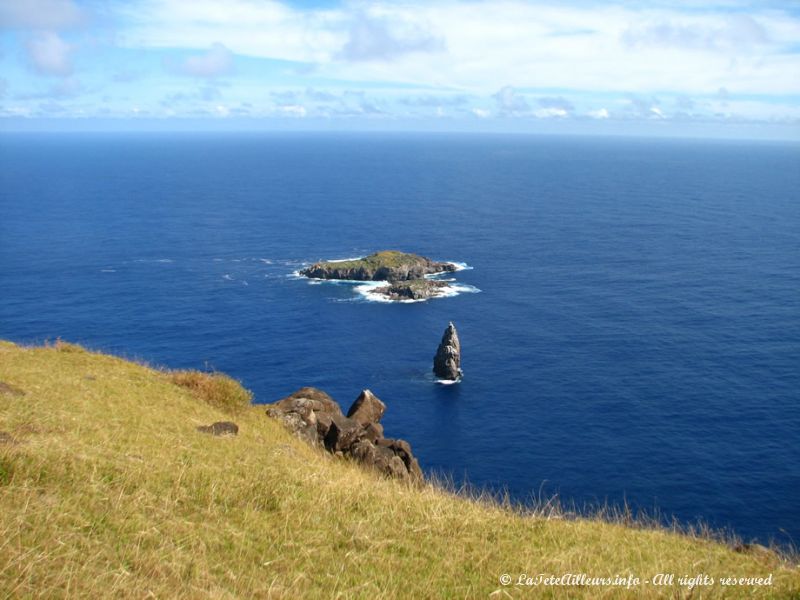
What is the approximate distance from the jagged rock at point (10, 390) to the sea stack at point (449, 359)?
7504 cm

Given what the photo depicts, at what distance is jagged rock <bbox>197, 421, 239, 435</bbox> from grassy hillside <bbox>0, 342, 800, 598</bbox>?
2665mm

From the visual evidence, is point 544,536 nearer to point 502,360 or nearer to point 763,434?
point 763,434

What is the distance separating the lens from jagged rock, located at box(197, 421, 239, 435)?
2565 centimetres

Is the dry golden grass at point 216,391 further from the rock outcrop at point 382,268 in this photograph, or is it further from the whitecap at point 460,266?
the whitecap at point 460,266

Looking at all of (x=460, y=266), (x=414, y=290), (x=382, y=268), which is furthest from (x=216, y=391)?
(x=460, y=266)

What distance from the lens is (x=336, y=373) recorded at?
9781 cm

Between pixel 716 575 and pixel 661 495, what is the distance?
5637 cm

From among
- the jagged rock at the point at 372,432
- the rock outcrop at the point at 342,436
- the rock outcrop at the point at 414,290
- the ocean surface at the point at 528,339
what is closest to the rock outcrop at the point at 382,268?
the rock outcrop at the point at 414,290

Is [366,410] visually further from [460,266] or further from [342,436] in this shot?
[460,266]

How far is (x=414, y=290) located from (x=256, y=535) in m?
123

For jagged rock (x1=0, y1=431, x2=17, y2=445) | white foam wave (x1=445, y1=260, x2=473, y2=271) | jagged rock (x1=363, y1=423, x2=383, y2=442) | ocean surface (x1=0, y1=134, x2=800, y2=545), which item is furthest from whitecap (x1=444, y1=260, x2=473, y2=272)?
jagged rock (x1=0, y1=431, x2=17, y2=445)

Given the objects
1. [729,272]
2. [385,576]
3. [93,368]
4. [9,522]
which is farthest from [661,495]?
[729,272]

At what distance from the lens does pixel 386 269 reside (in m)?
150

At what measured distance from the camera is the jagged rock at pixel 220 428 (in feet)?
84.1
